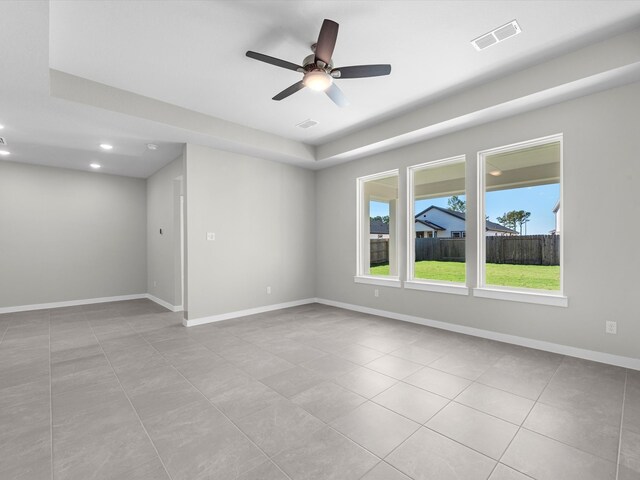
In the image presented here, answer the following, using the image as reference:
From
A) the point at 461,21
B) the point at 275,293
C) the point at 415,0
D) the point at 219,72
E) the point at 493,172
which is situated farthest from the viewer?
Result: the point at 275,293

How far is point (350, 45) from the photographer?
112 inches

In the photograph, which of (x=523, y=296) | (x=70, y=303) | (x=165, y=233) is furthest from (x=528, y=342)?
(x=70, y=303)

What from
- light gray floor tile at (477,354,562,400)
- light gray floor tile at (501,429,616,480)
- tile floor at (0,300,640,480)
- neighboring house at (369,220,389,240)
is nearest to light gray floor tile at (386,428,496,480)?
tile floor at (0,300,640,480)

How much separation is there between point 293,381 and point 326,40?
113 inches

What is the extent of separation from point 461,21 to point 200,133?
3348mm

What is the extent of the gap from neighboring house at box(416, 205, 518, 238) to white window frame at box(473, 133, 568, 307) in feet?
Result: 0.63

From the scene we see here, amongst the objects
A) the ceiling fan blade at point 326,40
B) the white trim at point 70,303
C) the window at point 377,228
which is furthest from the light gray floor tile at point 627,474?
the white trim at point 70,303

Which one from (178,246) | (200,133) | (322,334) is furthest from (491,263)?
(178,246)

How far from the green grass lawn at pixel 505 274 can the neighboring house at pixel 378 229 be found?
95 centimetres

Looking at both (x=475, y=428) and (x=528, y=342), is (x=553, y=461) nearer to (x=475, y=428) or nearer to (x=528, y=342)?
(x=475, y=428)

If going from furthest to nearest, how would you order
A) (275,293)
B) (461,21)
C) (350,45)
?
(275,293) → (350,45) → (461,21)

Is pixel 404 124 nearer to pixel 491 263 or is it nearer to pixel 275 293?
pixel 491 263

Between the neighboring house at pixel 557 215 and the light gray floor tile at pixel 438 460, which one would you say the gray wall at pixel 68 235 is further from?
the neighboring house at pixel 557 215

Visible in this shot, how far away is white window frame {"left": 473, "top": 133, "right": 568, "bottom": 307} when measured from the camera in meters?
3.40
